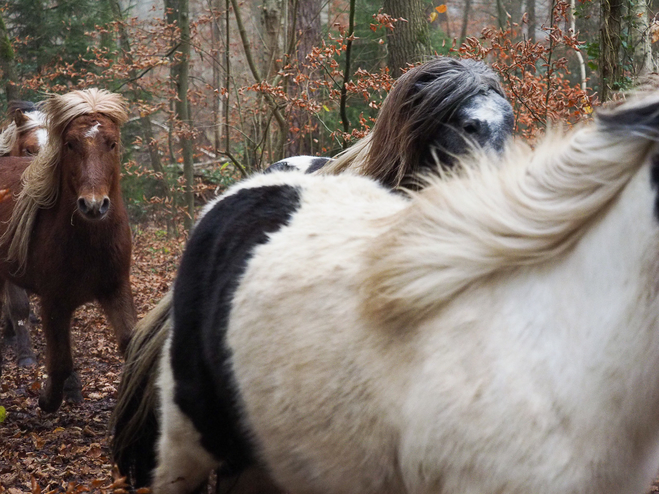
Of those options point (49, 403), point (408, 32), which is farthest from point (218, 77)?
point (49, 403)

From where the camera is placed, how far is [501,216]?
6.27 feet

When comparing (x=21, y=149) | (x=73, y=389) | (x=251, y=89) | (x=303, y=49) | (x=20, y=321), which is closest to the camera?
(x=73, y=389)

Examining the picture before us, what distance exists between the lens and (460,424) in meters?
1.77

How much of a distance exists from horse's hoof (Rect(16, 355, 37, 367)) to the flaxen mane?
5.25m

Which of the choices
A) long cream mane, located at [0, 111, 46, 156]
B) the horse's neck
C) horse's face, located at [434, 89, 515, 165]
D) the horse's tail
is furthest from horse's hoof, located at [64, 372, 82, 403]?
the horse's neck

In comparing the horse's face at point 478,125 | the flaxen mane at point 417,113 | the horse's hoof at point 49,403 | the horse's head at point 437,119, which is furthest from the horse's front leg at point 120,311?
the horse's face at point 478,125

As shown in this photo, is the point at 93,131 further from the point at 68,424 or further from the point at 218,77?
the point at 218,77

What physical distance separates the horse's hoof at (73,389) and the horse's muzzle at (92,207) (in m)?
1.60

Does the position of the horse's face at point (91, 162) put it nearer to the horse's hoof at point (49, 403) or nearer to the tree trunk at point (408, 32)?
the horse's hoof at point (49, 403)

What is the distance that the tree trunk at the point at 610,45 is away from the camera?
5.42m

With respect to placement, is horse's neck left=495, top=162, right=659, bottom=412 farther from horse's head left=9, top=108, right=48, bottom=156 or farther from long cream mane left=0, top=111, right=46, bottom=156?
long cream mane left=0, top=111, right=46, bottom=156

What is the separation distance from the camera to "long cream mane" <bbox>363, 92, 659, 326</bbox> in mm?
1736

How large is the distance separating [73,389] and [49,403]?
24.8 inches

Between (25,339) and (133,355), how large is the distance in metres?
4.79
